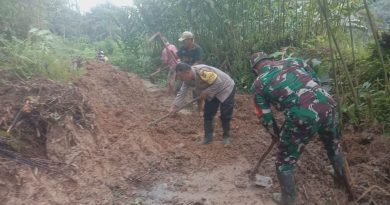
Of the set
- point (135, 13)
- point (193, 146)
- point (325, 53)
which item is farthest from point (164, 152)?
point (135, 13)

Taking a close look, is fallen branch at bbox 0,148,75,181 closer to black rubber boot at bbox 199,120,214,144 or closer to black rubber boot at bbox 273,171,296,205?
black rubber boot at bbox 273,171,296,205

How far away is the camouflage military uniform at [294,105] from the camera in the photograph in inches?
143

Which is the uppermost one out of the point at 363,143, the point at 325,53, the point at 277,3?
the point at 277,3

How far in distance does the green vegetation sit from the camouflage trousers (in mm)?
1125

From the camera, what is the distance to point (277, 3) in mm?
8773

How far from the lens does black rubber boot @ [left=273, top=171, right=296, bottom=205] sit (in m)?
3.93

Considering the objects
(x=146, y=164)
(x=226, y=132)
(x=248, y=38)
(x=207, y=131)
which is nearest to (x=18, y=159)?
(x=146, y=164)

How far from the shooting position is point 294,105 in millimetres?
3670

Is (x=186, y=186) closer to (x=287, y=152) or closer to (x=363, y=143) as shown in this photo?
(x=287, y=152)

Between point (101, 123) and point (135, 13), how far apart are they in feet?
22.4

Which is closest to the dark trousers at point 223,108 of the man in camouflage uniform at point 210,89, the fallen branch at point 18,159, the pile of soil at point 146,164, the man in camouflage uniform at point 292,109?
the man in camouflage uniform at point 210,89

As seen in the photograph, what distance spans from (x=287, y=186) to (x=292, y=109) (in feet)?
2.64

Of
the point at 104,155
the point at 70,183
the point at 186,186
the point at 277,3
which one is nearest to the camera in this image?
the point at 70,183

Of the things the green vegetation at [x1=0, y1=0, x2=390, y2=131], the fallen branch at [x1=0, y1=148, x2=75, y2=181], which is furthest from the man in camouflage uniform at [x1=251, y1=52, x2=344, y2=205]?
the fallen branch at [x1=0, y1=148, x2=75, y2=181]
